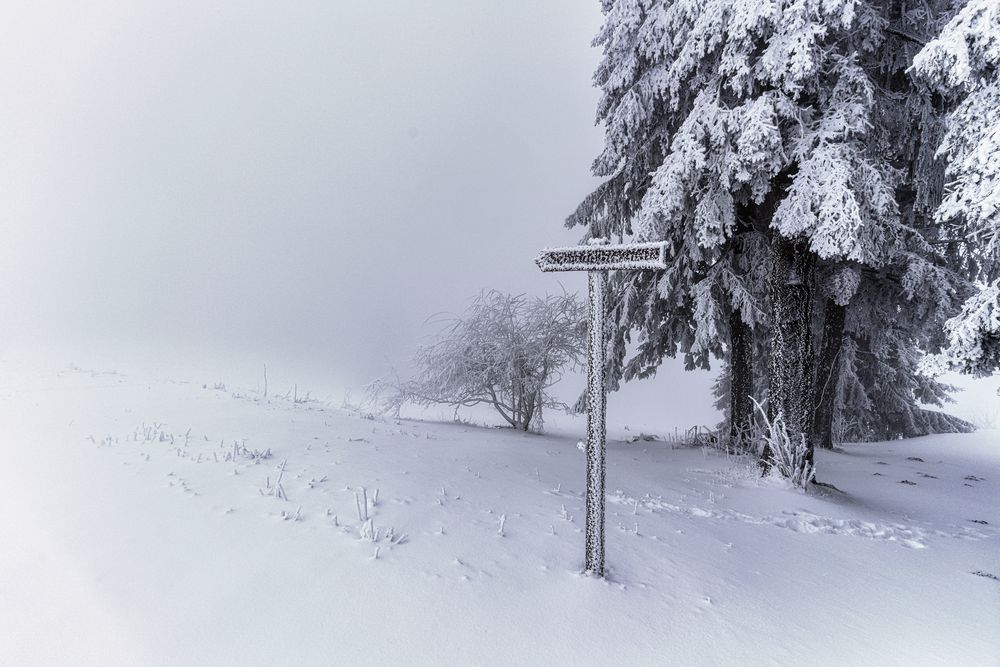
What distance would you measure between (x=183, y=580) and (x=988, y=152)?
267 inches

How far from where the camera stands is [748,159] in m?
7.17

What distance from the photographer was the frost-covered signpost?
3.93 m

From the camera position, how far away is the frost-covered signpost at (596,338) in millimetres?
3934

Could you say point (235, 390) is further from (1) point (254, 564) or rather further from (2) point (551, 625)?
(2) point (551, 625)

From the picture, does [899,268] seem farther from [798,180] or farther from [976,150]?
[976,150]

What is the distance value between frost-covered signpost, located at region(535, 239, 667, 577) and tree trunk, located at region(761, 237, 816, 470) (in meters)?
5.26

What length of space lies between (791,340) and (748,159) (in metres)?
2.83

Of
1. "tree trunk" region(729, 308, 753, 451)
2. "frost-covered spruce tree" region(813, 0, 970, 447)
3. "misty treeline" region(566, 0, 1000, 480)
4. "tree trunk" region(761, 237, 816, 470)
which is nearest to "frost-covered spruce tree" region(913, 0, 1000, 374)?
"misty treeline" region(566, 0, 1000, 480)

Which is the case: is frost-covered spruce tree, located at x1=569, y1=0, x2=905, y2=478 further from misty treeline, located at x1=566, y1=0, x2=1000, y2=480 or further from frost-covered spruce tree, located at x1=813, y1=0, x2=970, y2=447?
frost-covered spruce tree, located at x1=813, y1=0, x2=970, y2=447

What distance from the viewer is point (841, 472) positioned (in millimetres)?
9523

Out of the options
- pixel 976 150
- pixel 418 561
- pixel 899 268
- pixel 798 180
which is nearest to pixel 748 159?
pixel 798 180

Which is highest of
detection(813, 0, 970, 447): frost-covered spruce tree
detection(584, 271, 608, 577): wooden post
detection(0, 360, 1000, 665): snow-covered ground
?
detection(813, 0, 970, 447): frost-covered spruce tree

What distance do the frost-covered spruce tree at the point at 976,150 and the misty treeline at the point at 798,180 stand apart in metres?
0.02

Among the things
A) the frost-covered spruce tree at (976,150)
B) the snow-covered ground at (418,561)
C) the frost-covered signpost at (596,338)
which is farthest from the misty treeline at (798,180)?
the frost-covered signpost at (596,338)
